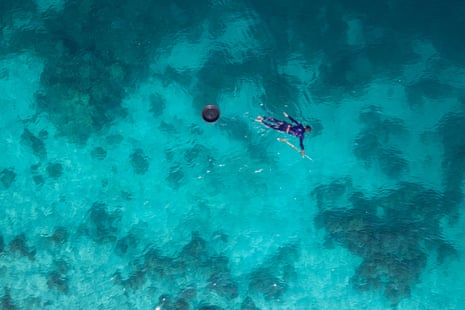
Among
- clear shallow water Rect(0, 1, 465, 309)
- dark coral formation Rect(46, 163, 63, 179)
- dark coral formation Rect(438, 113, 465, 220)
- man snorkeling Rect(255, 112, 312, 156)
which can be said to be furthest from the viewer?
dark coral formation Rect(46, 163, 63, 179)

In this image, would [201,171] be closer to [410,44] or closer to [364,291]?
[364,291]

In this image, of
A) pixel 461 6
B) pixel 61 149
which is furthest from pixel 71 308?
pixel 461 6

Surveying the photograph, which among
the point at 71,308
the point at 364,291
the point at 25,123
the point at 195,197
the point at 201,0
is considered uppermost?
the point at 201,0

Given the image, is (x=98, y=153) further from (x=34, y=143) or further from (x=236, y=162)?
(x=236, y=162)

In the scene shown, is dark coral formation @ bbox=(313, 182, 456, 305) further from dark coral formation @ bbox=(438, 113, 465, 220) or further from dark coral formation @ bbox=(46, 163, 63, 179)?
dark coral formation @ bbox=(46, 163, 63, 179)

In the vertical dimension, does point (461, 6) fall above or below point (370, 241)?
above

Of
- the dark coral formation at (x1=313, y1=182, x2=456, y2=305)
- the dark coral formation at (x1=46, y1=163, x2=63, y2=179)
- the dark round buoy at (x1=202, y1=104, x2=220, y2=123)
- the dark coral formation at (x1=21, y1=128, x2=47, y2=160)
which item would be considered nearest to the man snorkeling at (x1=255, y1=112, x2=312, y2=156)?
the dark round buoy at (x1=202, y1=104, x2=220, y2=123)
